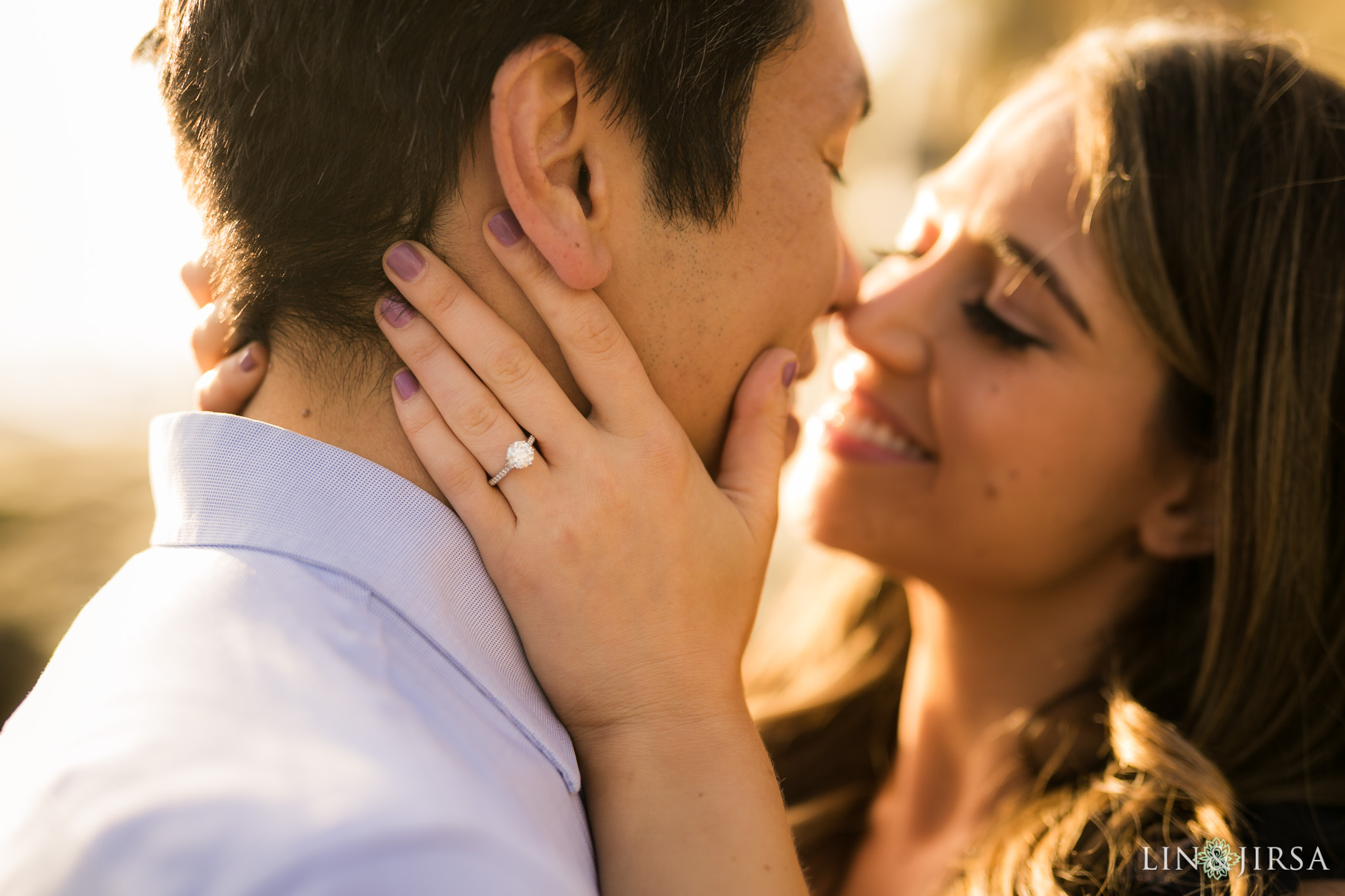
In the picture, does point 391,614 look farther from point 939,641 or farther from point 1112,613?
point 1112,613

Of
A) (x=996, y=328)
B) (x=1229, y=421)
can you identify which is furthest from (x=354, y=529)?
(x=1229, y=421)

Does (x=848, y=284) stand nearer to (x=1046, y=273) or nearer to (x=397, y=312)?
(x=1046, y=273)

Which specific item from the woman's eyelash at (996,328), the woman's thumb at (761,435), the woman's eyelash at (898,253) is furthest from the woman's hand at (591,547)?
the woman's eyelash at (898,253)

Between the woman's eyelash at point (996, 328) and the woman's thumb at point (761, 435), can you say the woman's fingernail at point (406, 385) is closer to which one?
the woman's thumb at point (761, 435)

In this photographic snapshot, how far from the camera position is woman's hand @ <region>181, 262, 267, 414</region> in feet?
5.23

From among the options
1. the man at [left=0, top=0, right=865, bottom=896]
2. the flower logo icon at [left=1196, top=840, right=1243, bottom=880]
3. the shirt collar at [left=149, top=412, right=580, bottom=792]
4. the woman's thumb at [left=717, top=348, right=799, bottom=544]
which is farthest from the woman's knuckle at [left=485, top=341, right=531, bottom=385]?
the flower logo icon at [left=1196, top=840, right=1243, bottom=880]

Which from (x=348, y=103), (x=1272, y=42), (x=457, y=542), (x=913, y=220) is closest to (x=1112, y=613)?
(x=913, y=220)

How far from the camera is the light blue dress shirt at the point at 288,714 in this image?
100 centimetres

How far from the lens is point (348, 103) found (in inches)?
56.7

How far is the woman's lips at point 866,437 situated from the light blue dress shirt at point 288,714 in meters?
1.29

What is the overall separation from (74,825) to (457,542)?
60cm

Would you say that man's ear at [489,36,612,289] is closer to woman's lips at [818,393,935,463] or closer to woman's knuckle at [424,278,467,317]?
woman's knuckle at [424,278,467,317]

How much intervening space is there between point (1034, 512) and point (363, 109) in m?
1.79

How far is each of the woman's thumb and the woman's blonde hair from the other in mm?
934
